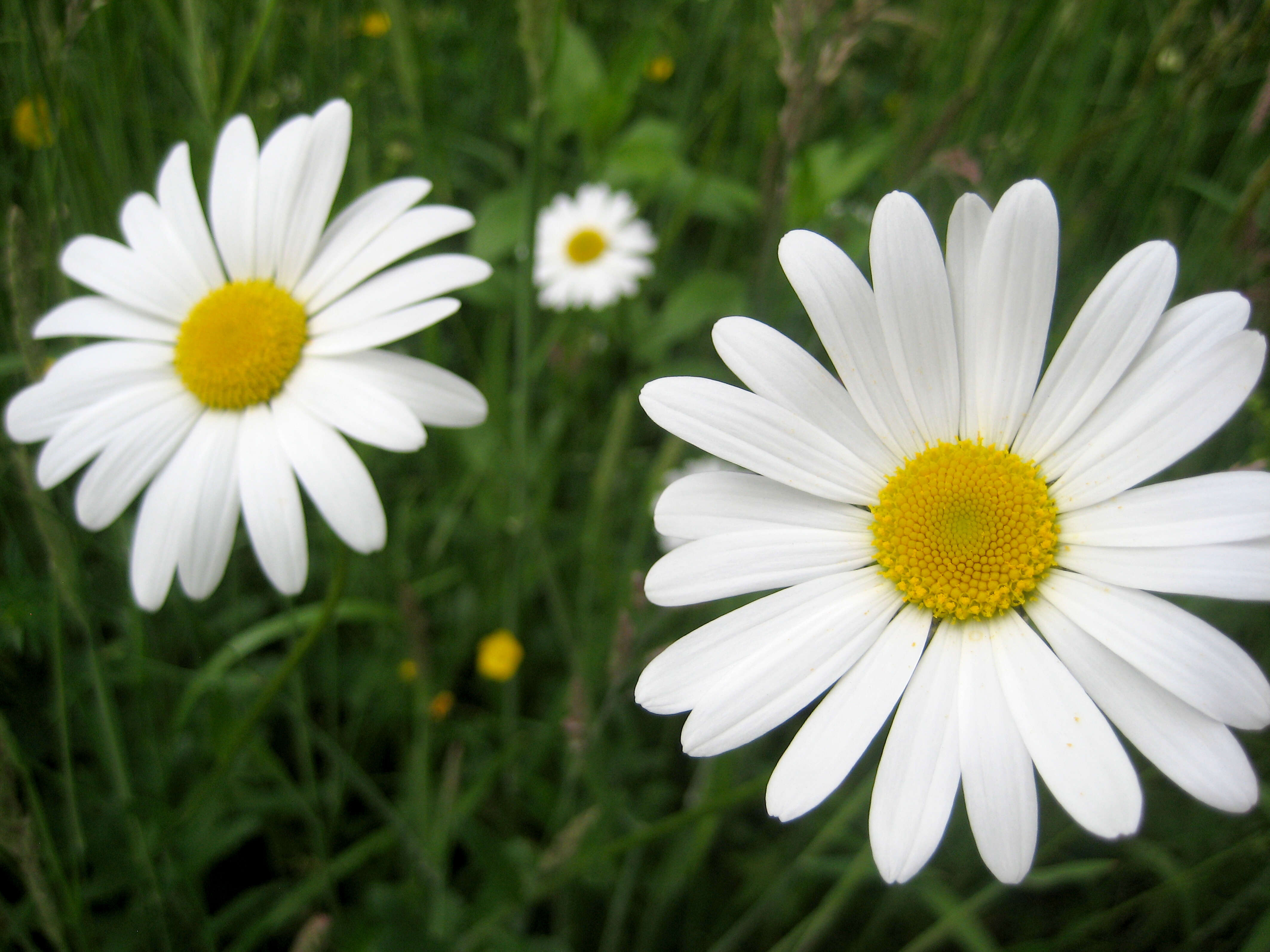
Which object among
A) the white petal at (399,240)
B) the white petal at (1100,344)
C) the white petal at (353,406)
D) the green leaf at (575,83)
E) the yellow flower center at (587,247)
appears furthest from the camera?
the yellow flower center at (587,247)

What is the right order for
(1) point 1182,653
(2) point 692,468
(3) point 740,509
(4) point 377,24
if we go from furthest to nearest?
(4) point 377,24 < (2) point 692,468 < (3) point 740,509 < (1) point 1182,653

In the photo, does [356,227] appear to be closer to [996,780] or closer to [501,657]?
[501,657]

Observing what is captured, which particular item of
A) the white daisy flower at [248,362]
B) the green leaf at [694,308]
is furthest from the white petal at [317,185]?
the green leaf at [694,308]

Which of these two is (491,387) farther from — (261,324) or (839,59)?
(839,59)

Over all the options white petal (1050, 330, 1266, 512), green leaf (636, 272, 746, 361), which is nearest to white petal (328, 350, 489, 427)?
white petal (1050, 330, 1266, 512)

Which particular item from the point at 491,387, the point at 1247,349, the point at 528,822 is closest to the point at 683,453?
the point at 491,387

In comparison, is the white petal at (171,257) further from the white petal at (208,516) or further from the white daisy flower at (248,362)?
the white petal at (208,516)

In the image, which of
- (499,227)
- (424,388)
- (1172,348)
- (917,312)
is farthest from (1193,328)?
(499,227)
